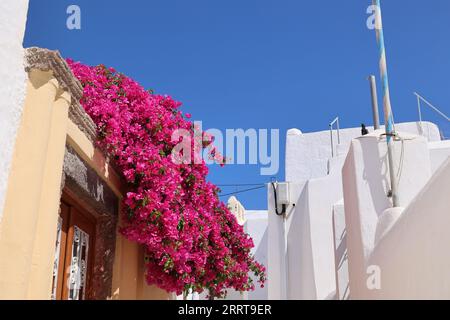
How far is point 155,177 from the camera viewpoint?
16.1ft

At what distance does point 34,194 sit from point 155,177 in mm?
1923

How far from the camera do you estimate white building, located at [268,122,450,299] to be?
120 inches

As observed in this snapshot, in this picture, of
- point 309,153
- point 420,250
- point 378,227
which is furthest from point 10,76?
point 309,153

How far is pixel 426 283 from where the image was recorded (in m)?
3.24

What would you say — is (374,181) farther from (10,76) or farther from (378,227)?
(10,76)

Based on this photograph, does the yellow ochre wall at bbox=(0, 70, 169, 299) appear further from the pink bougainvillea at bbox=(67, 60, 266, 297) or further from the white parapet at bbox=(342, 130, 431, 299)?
the white parapet at bbox=(342, 130, 431, 299)

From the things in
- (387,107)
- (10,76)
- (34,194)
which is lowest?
(34,194)

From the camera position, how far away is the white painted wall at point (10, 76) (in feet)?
9.58

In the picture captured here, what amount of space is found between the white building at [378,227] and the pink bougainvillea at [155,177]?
5.22 ft

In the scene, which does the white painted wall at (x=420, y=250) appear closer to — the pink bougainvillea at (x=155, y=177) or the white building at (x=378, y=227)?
the white building at (x=378, y=227)

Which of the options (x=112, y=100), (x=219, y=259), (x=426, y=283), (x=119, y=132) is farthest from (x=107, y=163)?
(x=426, y=283)

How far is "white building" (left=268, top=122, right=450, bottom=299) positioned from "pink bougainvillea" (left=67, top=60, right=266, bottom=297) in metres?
1.59

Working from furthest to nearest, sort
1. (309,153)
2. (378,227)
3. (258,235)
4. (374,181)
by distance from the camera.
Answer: (258,235)
(309,153)
(374,181)
(378,227)
